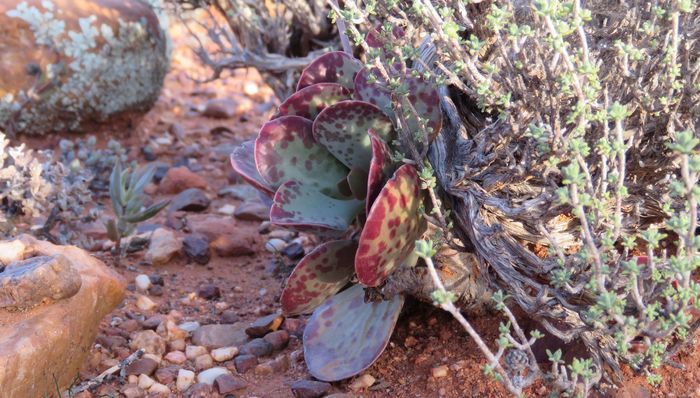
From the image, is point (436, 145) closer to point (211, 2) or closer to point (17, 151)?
point (17, 151)

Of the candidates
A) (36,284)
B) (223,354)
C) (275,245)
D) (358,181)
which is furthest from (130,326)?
(358,181)

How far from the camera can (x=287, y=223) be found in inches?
93.1

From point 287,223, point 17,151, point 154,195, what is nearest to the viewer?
point 287,223

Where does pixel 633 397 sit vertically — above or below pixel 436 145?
below

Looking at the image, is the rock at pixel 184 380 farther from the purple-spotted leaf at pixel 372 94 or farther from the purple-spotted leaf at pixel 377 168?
the purple-spotted leaf at pixel 372 94

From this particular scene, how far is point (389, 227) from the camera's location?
2.24 meters

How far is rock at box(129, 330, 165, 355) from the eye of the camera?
2.82 metres

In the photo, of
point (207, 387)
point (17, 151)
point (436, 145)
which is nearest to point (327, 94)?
point (436, 145)

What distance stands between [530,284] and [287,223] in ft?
2.29

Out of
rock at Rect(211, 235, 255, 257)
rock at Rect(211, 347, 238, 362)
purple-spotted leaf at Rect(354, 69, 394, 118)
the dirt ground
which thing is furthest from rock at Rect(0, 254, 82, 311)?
rock at Rect(211, 235, 255, 257)

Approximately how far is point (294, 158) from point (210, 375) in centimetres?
76

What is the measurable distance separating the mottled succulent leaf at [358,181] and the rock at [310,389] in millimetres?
590

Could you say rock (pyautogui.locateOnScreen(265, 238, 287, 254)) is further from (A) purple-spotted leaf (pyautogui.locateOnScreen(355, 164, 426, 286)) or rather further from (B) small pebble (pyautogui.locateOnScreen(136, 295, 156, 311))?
(A) purple-spotted leaf (pyautogui.locateOnScreen(355, 164, 426, 286))

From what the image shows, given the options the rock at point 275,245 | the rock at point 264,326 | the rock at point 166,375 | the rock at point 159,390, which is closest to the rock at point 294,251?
the rock at point 275,245
